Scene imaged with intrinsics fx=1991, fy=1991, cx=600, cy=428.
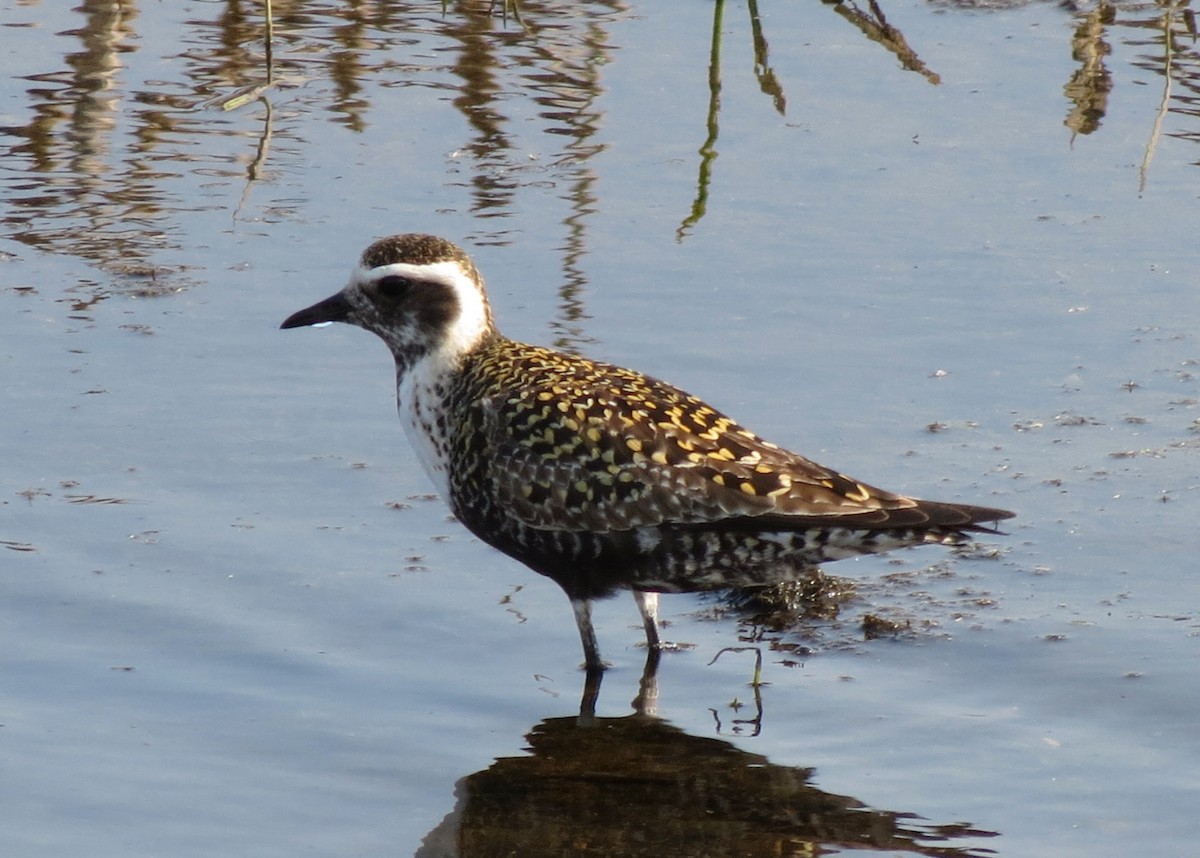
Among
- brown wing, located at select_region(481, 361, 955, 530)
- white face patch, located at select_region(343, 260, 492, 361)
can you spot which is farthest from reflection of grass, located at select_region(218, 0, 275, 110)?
brown wing, located at select_region(481, 361, 955, 530)

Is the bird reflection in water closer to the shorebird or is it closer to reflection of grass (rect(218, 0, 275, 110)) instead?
the shorebird

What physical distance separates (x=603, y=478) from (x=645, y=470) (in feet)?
0.53

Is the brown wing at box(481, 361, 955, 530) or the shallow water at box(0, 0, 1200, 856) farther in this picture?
the brown wing at box(481, 361, 955, 530)

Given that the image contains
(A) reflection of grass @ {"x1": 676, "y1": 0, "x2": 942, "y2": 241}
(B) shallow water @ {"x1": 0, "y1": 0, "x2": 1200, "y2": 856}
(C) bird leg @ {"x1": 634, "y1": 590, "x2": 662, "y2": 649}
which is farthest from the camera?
(A) reflection of grass @ {"x1": 676, "y1": 0, "x2": 942, "y2": 241}

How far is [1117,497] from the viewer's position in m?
8.55

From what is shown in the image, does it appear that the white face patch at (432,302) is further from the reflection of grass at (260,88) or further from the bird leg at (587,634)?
the reflection of grass at (260,88)

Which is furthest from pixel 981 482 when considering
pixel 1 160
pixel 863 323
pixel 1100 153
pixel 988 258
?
pixel 1 160

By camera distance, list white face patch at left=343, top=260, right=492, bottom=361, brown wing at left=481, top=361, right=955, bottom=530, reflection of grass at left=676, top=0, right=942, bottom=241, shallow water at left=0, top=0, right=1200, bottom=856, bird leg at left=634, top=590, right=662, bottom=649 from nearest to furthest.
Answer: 1. shallow water at left=0, top=0, right=1200, bottom=856
2. brown wing at left=481, top=361, right=955, bottom=530
3. bird leg at left=634, top=590, right=662, bottom=649
4. white face patch at left=343, top=260, right=492, bottom=361
5. reflection of grass at left=676, top=0, right=942, bottom=241

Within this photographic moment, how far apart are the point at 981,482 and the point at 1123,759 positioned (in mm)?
1995

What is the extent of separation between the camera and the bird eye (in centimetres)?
796

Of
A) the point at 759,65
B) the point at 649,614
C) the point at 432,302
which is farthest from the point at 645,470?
the point at 759,65

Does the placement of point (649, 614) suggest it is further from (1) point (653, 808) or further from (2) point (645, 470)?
(1) point (653, 808)

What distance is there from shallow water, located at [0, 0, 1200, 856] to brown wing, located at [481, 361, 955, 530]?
0.67 m

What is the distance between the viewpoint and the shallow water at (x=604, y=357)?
6.86m
